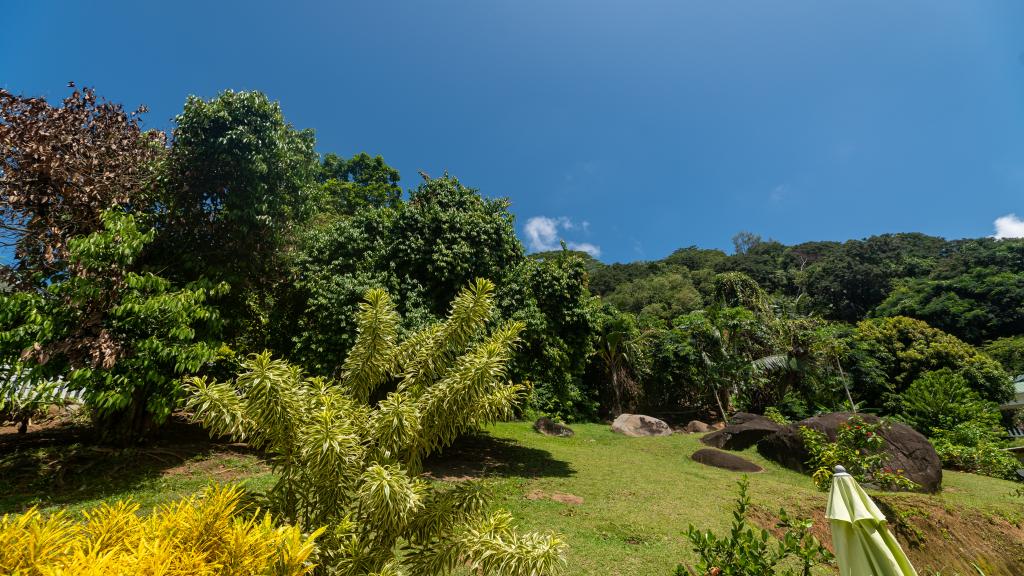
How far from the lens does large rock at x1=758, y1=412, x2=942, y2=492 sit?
1145cm

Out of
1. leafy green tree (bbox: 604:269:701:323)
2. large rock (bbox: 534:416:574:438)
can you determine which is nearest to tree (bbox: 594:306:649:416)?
large rock (bbox: 534:416:574:438)

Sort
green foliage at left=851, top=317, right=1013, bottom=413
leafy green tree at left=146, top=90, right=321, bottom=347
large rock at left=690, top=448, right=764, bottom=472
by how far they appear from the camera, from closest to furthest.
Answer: leafy green tree at left=146, top=90, right=321, bottom=347, large rock at left=690, top=448, right=764, bottom=472, green foliage at left=851, top=317, right=1013, bottom=413

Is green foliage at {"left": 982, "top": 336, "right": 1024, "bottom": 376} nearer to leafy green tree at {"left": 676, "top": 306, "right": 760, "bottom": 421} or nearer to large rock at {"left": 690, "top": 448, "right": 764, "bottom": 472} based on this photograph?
leafy green tree at {"left": 676, "top": 306, "right": 760, "bottom": 421}

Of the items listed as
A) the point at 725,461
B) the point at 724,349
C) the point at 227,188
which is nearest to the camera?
the point at 227,188

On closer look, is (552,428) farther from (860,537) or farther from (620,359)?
(860,537)

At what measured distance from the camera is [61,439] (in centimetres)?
997

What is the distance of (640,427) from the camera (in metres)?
19.5

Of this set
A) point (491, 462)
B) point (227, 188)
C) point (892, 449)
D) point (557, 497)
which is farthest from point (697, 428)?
point (227, 188)

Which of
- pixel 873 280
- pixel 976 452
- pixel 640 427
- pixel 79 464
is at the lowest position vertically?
pixel 79 464

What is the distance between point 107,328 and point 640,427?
18536 millimetres

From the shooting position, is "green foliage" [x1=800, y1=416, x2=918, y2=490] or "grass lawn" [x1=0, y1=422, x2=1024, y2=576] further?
"green foliage" [x1=800, y1=416, x2=918, y2=490]

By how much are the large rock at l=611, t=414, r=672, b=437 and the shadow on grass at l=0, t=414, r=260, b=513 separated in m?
14.7

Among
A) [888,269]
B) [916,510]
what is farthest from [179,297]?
[888,269]

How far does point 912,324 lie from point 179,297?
33.7 meters
